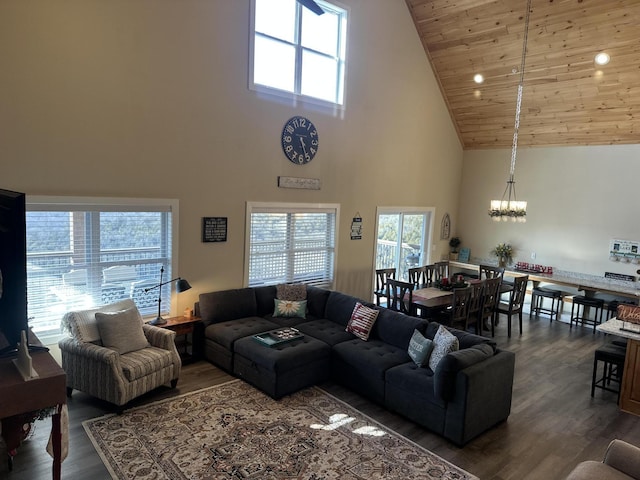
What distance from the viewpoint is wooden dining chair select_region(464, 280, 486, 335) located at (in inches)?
263

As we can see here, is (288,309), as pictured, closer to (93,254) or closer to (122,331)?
(122,331)

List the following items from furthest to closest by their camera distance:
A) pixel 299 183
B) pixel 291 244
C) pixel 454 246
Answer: pixel 454 246 < pixel 291 244 < pixel 299 183

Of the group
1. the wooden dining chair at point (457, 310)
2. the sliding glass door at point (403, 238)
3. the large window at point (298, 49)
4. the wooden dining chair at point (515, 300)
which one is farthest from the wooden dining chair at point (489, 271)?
the large window at point (298, 49)

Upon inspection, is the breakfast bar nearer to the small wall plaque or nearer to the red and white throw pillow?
the red and white throw pillow

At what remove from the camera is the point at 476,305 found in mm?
6848

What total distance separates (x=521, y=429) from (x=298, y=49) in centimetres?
576

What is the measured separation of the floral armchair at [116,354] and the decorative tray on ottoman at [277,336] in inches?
37.8

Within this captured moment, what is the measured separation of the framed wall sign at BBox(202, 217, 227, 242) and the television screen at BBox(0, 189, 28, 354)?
9.88 ft

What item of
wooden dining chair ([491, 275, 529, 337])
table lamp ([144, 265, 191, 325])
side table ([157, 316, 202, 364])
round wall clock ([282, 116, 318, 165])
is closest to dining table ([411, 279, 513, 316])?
wooden dining chair ([491, 275, 529, 337])

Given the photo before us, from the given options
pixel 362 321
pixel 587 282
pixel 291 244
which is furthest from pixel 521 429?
pixel 587 282

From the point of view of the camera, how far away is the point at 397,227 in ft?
28.5

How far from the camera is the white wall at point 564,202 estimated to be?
758 centimetres

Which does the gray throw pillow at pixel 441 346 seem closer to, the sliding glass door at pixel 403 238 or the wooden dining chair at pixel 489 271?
the sliding glass door at pixel 403 238

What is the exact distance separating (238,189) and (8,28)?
297 cm
